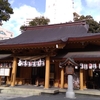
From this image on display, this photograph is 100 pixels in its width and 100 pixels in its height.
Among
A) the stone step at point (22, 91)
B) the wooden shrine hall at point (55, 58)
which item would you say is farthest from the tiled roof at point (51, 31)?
the stone step at point (22, 91)

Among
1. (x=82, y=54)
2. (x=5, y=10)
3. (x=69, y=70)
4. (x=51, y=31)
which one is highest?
(x=5, y=10)

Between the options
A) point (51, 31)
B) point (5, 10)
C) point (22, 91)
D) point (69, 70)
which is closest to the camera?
point (69, 70)

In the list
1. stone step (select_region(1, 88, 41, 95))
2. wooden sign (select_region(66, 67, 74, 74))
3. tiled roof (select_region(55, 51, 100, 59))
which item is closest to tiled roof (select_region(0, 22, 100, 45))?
tiled roof (select_region(55, 51, 100, 59))

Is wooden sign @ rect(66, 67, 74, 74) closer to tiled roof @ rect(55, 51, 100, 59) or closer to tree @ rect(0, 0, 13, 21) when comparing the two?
tiled roof @ rect(55, 51, 100, 59)

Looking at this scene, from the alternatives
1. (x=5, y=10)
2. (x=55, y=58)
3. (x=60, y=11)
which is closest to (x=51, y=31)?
(x=55, y=58)

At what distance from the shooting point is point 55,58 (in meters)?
11.1

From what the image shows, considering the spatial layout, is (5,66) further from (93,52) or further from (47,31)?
(93,52)

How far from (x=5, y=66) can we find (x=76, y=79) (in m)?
6.27

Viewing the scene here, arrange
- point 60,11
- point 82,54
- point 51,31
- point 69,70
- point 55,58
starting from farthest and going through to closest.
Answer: point 60,11
point 51,31
point 55,58
point 82,54
point 69,70

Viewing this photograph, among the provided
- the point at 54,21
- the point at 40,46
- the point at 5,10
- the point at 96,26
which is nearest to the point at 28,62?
the point at 40,46

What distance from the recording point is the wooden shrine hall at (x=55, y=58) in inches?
407

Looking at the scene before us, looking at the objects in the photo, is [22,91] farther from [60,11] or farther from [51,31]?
[60,11]

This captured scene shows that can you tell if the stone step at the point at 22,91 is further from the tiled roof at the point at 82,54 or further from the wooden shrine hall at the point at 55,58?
the tiled roof at the point at 82,54

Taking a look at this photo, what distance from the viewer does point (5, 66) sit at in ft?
41.8
